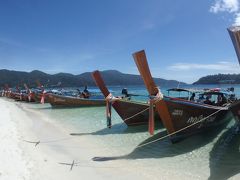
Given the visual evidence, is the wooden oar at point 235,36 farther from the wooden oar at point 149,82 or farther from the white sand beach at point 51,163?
the white sand beach at point 51,163

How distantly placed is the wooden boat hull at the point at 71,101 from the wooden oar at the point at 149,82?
17749mm

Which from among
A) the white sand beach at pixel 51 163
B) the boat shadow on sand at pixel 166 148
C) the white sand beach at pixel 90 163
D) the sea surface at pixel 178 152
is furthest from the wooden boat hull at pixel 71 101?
the white sand beach at pixel 51 163

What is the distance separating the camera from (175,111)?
923cm

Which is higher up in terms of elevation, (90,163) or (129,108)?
(129,108)

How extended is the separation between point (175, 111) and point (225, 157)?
206 cm

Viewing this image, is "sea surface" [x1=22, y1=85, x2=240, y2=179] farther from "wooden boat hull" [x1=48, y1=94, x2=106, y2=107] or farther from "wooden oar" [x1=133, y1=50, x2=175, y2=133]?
"wooden boat hull" [x1=48, y1=94, x2=106, y2=107]

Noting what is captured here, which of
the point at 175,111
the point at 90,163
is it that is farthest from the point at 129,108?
the point at 90,163

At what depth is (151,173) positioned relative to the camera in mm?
6973

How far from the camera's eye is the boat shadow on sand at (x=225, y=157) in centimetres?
698

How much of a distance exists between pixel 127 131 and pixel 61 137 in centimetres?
313

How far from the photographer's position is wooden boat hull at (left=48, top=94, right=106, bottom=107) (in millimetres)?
26516

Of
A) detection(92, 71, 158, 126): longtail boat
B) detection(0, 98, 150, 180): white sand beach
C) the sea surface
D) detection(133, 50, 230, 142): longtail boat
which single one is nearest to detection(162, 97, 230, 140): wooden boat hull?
detection(133, 50, 230, 142): longtail boat

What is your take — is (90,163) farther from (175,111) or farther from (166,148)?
(175,111)

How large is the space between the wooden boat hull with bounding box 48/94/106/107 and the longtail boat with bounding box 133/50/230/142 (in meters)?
16.8
